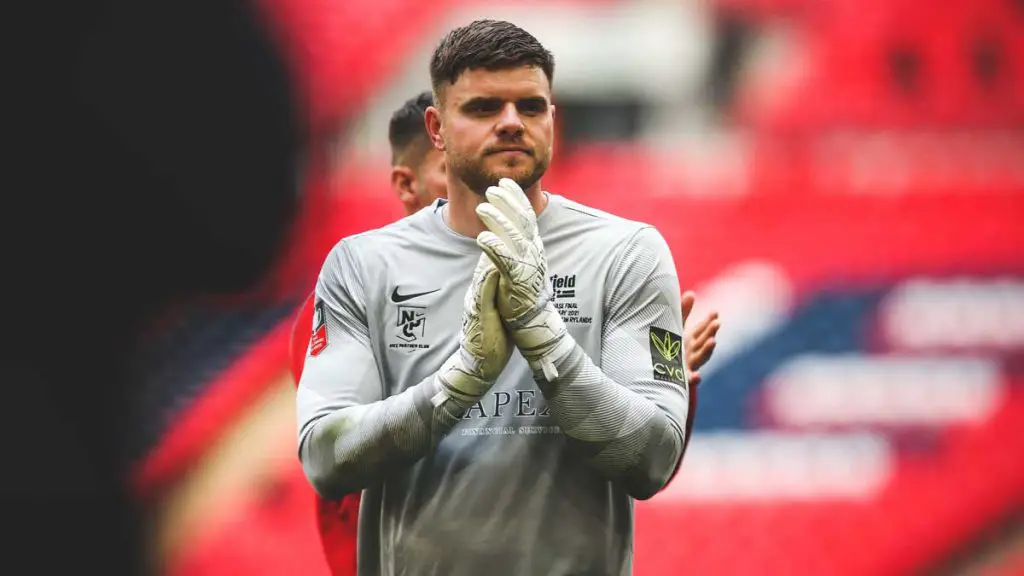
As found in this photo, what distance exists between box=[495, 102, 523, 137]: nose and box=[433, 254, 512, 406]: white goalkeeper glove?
176 mm

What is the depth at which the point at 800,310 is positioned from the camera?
12.3 feet

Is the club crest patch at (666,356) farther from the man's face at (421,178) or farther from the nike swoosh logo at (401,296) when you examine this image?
the man's face at (421,178)

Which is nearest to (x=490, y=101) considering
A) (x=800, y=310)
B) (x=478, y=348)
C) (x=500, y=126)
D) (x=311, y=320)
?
Result: (x=500, y=126)

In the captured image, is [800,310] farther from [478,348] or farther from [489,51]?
[478,348]

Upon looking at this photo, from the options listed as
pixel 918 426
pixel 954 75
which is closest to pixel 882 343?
pixel 918 426

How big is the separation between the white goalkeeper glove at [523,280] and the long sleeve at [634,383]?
0.02m

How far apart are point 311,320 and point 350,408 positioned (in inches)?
20.6

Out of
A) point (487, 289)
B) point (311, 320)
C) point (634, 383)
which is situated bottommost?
point (311, 320)

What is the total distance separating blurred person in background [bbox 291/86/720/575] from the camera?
193 centimetres

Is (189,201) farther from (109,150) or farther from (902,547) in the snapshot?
(902,547)

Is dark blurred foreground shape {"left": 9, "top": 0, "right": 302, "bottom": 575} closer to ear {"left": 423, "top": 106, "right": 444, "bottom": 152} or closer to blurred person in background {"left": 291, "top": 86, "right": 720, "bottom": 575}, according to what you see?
blurred person in background {"left": 291, "top": 86, "right": 720, "bottom": 575}

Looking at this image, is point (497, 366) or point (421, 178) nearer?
point (497, 366)

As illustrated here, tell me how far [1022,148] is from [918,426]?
35.7 inches

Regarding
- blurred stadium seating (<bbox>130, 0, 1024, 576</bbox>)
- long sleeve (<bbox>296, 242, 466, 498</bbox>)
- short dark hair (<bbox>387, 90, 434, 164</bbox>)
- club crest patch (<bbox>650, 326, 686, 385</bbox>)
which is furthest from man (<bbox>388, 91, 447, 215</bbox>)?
blurred stadium seating (<bbox>130, 0, 1024, 576</bbox>)
